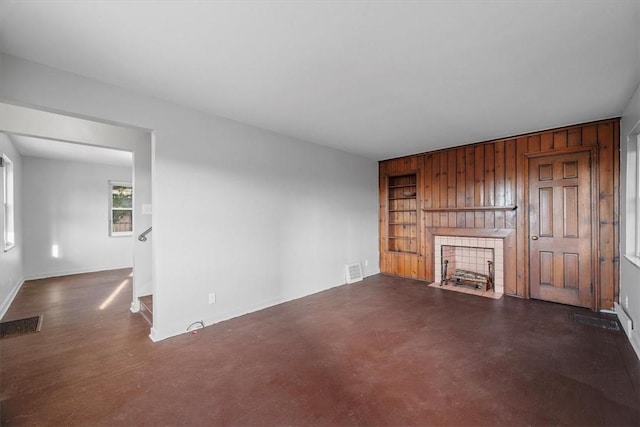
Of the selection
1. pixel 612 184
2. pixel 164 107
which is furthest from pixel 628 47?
pixel 164 107

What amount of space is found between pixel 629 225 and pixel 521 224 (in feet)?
3.82

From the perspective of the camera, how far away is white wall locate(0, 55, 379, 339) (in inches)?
99.0

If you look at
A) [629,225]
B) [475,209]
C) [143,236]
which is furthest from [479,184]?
[143,236]

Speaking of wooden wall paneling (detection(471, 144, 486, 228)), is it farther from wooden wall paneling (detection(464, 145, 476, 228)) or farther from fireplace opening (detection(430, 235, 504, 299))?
fireplace opening (detection(430, 235, 504, 299))

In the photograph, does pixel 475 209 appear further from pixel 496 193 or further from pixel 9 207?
pixel 9 207

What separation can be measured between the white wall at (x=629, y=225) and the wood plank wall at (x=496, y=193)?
0.60 feet

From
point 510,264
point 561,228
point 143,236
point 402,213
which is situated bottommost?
point 510,264

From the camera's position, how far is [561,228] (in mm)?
3857

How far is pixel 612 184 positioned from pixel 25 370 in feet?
21.4

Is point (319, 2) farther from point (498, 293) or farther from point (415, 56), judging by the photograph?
point (498, 293)

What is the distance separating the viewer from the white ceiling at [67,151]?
4629 millimetres

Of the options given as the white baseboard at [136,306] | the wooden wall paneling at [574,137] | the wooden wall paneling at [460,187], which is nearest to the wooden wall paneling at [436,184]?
the wooden wall paneling at [460,187]

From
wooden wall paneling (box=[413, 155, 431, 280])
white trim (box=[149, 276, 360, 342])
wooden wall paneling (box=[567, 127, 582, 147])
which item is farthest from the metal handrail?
wooden wall paneling (box=[567, 127, 582, 147])

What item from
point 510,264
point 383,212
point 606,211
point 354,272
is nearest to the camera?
point 606,211
